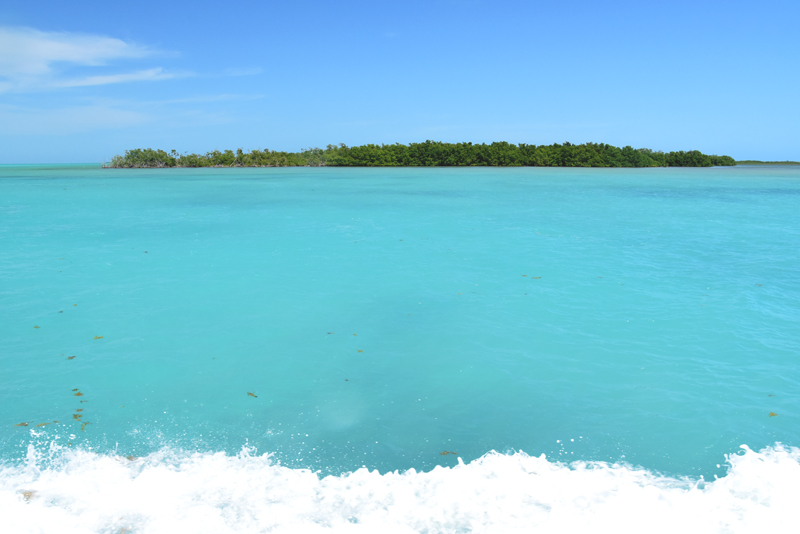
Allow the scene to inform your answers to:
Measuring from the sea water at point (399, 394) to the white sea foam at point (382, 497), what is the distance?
0.02 m

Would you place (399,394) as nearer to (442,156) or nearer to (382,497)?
(382,497)

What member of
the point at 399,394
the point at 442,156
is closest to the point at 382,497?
the point at 399,394

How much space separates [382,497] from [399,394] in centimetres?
146

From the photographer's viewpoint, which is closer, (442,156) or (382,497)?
(382,497)

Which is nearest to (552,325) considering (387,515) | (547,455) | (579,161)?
(547,455)

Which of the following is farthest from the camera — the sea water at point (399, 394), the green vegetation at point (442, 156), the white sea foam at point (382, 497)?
the green vegetation at point (442, 156)

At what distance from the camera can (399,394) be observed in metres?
4.88

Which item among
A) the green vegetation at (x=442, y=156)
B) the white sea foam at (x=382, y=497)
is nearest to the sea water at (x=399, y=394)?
the white sea foam at (x=382, y=497)

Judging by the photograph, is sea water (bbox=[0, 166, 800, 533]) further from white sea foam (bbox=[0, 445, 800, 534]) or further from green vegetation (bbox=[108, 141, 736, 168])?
green vegetation (bbox=[108, 141, 736, 168])

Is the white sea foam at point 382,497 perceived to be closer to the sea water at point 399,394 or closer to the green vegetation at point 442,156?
the sea water at point 399,394

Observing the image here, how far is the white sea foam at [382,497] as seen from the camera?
3238 mm

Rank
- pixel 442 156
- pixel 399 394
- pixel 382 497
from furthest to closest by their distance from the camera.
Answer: pixel 442 156
pixel 399 394
pixel 382 497

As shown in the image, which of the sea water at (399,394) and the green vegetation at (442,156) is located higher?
the green vegetation at (442,156)

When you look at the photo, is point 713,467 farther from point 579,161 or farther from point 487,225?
point 579,161
